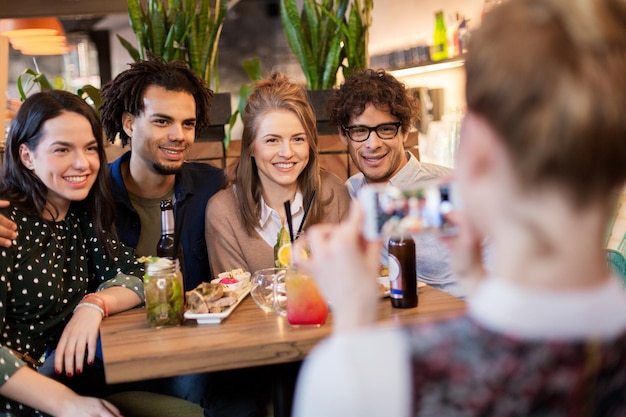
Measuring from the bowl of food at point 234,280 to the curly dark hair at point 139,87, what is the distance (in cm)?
101

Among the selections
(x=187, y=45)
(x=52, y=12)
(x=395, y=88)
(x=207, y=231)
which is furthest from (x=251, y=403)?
(x=52, y=12)

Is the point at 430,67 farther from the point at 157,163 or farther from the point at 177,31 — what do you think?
the point at 157,163

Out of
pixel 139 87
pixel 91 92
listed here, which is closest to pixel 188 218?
pixel 139 87

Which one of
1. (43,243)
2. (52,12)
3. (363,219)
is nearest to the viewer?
(363,219)

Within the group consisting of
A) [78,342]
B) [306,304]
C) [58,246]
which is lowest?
[78,342]

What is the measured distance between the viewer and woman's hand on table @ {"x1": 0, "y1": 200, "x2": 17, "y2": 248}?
1896 mm

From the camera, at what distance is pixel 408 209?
2.97 ft

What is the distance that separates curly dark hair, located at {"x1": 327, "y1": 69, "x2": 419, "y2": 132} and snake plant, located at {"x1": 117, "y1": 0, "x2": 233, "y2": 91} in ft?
3.88

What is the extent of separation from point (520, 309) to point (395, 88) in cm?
208

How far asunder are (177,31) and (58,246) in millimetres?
1778

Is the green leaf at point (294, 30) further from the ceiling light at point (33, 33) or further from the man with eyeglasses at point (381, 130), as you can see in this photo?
the ceiling light at point (33, 33)

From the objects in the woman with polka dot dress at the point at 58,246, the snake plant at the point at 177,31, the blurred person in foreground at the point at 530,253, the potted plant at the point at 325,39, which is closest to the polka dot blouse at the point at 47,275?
the woman with polka dot dress at the point at 58,246

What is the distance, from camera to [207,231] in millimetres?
2584

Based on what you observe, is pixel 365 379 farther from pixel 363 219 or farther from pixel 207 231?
pixel 207 231
